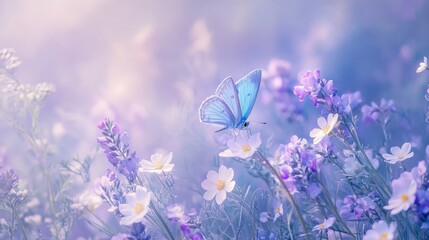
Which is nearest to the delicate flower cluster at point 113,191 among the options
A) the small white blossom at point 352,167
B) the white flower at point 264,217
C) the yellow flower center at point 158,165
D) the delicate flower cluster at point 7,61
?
the yellow flower center at point 158,165

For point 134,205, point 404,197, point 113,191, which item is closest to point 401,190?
point 404,197

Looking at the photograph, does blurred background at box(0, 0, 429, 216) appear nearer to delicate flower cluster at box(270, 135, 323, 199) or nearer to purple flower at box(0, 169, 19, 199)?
purple flower at box(0, 169, 19, 199)

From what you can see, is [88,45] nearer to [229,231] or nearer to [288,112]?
[288,112]

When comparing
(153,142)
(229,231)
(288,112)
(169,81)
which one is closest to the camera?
(229,231)

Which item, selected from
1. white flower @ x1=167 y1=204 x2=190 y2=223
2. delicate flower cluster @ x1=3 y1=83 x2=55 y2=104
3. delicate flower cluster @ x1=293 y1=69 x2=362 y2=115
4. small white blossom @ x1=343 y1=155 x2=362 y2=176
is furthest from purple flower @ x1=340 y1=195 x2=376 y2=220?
delicate flower cluster @ x1=3 y1=83 x2=55 y2=104

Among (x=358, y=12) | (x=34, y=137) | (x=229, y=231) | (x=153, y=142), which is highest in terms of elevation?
(x=358, y=12)

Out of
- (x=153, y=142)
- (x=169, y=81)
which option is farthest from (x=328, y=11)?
(x=153, y=142)
